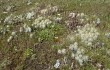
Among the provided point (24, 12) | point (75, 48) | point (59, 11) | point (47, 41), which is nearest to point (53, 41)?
point (47, 41)

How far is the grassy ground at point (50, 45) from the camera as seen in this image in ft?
43.5

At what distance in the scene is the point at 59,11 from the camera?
53.1 ft

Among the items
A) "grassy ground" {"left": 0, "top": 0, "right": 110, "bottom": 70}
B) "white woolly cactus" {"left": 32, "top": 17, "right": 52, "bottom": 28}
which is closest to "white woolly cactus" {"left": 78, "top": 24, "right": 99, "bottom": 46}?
"grassy ground" {"left": 0, "top": 0, "right": 110, "bottom": 70}

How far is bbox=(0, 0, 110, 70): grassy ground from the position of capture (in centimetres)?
1327

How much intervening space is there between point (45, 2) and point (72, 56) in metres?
5.48

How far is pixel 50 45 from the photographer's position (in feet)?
47.0

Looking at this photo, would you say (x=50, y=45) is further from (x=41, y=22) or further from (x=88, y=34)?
(x=88, y=34)

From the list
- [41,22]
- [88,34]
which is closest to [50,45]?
[41,22]

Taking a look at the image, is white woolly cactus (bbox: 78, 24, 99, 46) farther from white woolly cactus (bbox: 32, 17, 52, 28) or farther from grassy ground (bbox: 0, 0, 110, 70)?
white woolly cactus (bbox: 32, 17, 52, 28)

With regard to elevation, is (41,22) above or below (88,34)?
above

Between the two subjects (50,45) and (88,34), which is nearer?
(88,34)

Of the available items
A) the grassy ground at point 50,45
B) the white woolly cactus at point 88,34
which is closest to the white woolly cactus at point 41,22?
the grassy ground at point 50,45

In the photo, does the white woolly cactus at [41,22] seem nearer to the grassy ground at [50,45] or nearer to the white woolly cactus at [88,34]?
the grassy ground at [50,45]

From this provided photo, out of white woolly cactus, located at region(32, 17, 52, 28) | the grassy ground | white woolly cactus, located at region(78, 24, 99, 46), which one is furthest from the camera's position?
white woolly cactus, located at region(32, 17, 52, 28)
